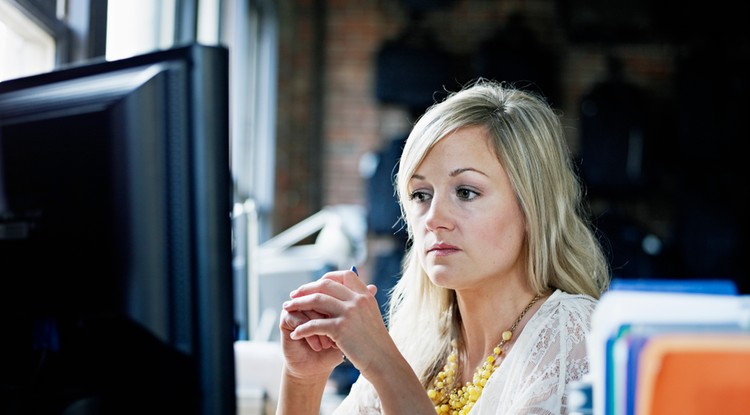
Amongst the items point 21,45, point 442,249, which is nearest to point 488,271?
point 442,249

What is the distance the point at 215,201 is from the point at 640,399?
0.36 metres

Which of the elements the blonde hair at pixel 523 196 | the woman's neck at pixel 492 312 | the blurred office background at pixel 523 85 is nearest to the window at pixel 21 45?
the blonde hair at pixel 523 196

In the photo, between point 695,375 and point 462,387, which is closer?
point 695,375

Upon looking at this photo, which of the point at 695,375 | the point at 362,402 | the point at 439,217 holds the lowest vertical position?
the point at 362,402

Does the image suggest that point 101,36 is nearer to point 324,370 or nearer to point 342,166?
point 324,370

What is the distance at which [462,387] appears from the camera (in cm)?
150

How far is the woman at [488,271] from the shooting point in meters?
1.30

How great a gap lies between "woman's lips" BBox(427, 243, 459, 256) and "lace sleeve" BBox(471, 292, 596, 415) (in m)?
0.17

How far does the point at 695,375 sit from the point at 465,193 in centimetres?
78

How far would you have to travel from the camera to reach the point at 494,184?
1.42 meters

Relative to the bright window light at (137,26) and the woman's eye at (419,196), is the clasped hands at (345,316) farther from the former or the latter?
the bright window light at (137,26)

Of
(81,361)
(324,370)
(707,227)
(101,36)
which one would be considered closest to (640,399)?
(81,361)

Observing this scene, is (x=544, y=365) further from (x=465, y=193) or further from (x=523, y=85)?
(x=523, y=85)

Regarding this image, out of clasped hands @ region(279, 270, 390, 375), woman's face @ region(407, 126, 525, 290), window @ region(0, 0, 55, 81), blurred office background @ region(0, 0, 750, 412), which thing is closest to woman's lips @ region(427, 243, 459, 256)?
woman's face @ region(407, 126, 525, 290)
